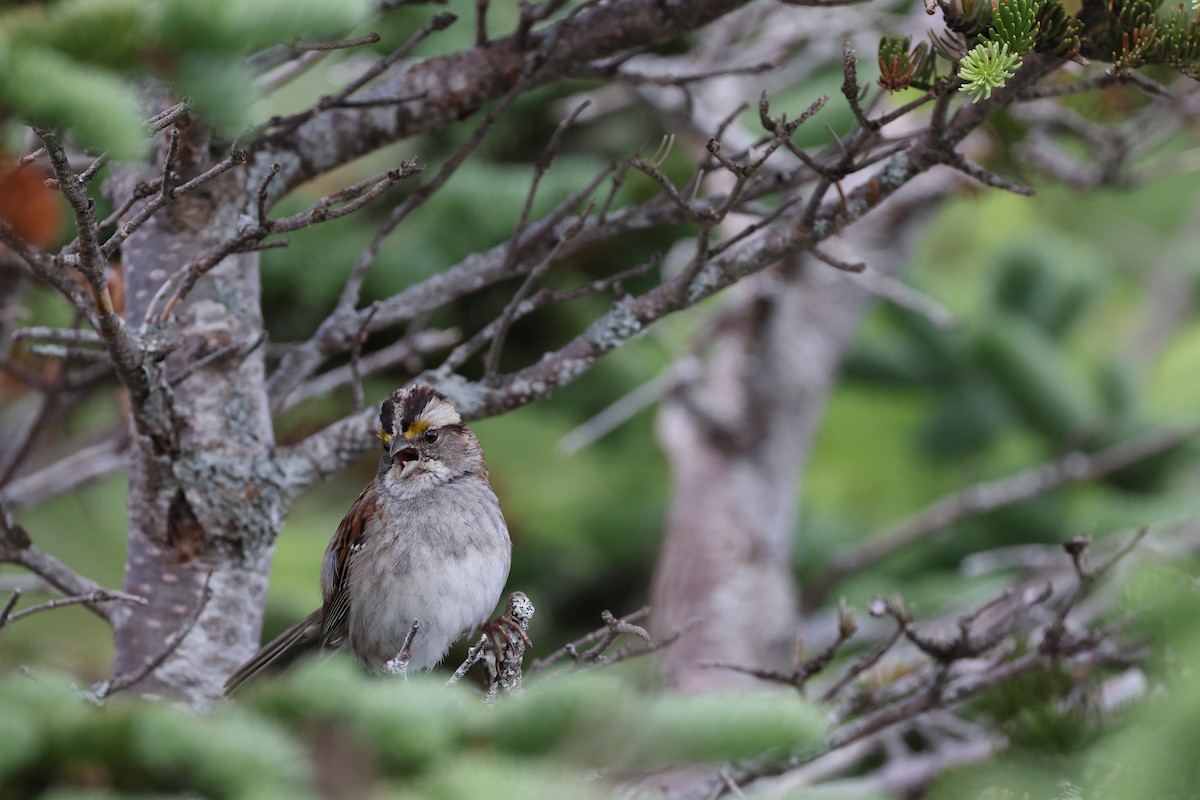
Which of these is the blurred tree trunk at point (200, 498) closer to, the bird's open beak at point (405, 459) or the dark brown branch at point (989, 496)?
the bird's open beak at point (405, 459)

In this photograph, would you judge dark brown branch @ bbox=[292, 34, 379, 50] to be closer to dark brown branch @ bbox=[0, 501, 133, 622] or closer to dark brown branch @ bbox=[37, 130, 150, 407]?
dark brown branch @ bbox=[37, 130, 150, 407]

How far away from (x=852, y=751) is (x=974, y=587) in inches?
88.1

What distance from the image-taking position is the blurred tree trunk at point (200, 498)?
3340 mm

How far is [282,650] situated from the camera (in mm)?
3602

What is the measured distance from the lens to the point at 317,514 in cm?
797

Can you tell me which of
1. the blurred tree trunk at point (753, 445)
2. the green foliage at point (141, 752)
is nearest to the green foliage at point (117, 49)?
the green foliage at point (141, 752)

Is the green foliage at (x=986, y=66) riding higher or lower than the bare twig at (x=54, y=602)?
higher

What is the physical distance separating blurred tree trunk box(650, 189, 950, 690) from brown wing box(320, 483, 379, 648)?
2.58 m

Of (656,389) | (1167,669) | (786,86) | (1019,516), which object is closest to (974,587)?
(1019,516)

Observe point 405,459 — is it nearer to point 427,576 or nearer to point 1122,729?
point 427,576

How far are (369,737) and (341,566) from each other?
2.35 meters

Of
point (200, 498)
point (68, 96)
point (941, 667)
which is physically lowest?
point (941, 667)

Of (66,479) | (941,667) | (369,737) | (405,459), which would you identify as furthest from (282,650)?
(369,737)

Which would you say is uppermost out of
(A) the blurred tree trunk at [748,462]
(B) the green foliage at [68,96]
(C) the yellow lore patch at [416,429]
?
(B) the green foliage at [68,96]
